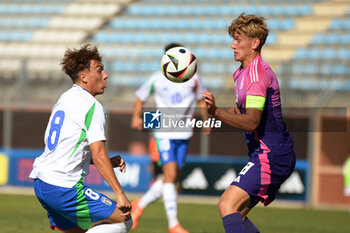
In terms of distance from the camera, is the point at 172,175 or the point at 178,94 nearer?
the point at 172,175

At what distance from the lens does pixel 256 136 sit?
5.36m

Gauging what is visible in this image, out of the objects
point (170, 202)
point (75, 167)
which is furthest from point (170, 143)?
point (75, 167)

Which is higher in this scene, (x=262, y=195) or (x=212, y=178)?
(x=262, y=195)

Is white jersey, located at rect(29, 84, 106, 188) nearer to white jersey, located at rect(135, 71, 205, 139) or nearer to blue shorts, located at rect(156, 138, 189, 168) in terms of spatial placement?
blue shorts, located at rect(156, 138, 189, 168)

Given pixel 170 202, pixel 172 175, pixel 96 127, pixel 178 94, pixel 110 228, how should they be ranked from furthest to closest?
1. pixel 178 94
2. pixel 172 175
3. pixel 170 202
4. pixel 110 228
5. pixel 96 127

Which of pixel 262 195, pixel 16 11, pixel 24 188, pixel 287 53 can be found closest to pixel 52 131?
pixel 262 195

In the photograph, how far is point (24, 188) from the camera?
1487 centimetres

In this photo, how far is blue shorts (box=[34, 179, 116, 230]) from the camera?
15.7 ft

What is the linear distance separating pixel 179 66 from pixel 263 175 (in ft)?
4.94

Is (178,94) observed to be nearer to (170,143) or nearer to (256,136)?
(170,143)

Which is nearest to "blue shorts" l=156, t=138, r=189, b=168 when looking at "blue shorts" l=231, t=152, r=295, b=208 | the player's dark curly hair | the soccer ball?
the soccer ball

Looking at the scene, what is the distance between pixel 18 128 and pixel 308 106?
6.73 meters

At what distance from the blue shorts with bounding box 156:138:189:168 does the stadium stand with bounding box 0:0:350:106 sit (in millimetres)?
7305

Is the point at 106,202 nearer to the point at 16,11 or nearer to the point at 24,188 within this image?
the point at 24,188
